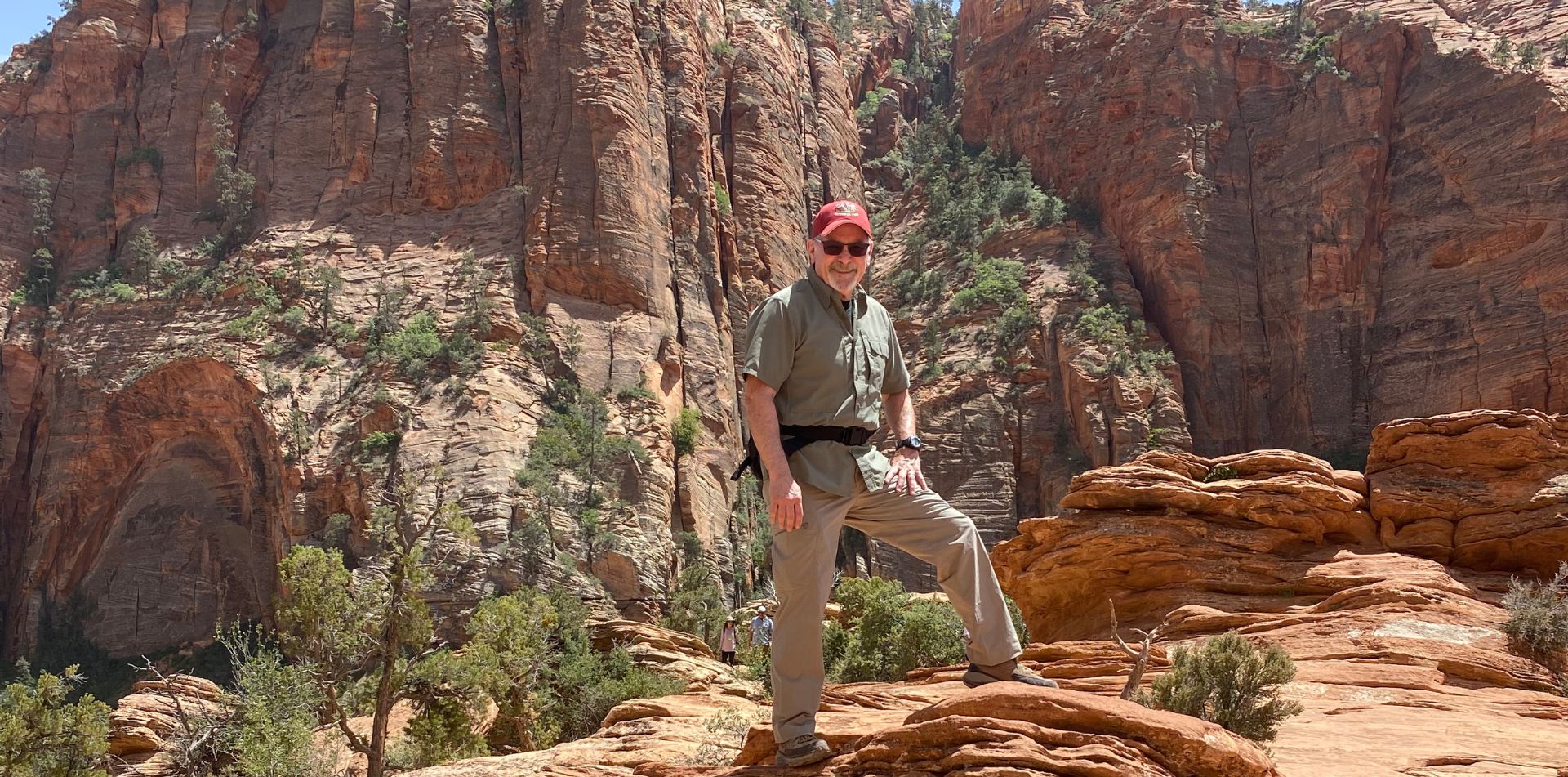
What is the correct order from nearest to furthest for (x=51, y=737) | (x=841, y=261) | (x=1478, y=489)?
(x=841, y=261) → (x=1478, y=489) → (x=51, y=737)

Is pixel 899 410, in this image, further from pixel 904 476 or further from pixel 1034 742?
pixel 1034 742

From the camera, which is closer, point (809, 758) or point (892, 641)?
point (809, 758)

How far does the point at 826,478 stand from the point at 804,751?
120 centimetres

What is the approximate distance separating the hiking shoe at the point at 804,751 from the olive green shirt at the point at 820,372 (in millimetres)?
1096

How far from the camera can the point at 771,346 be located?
5551 mm

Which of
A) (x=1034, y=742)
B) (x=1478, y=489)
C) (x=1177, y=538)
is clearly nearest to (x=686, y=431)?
(x=1177, y=538)

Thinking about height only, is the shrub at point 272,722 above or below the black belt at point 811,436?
below

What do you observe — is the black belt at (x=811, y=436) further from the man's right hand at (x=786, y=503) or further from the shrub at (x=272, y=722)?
the shrub at (x=272, y=722)

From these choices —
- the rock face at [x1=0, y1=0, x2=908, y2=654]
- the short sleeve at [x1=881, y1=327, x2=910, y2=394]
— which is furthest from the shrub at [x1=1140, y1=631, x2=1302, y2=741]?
the rock face at [x1=0, y1=0, x2=908, y2=654]

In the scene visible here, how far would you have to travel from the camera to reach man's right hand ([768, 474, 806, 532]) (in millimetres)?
5293

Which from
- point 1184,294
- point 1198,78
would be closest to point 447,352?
point 1184,294

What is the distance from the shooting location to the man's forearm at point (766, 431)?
212 inches

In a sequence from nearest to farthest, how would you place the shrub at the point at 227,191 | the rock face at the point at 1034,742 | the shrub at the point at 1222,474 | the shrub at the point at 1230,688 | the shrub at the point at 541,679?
the rock face at the point at 1034,742, the shrub at the point at 1230,688, the shrub at the point at 1222,474, the shrub at the point at 541,679, the shrub at the point at 227,191

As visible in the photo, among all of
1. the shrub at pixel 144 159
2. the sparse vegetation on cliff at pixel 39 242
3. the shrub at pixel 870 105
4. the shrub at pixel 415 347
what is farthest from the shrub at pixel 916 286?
the sparse vegetation on cliff at pixel 39 242
